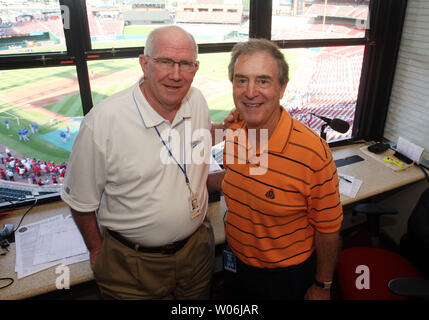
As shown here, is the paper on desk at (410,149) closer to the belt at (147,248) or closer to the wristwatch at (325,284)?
the wristwatch at (325,284)

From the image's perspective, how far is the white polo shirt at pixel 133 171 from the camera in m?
1.37

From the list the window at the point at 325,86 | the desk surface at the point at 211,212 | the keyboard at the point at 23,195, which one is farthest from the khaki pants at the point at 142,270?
the window at the point at 325,86

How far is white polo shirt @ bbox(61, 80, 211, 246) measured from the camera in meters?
1.37

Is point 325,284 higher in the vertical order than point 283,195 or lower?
lower

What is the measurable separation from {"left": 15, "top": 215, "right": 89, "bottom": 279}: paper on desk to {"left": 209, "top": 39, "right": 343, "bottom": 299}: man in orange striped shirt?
88cm

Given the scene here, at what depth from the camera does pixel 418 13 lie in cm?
254

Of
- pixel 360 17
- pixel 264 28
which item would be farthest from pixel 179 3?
pixel 360 17

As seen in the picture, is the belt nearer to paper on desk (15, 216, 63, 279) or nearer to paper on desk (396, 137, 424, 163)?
paper on desk (15, 216, 63, 279)

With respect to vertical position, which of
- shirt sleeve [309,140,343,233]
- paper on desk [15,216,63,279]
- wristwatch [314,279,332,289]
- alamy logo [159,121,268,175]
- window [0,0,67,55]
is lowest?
wristwatch [314,279,332,289]

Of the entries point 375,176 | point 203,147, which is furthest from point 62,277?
point 375,176

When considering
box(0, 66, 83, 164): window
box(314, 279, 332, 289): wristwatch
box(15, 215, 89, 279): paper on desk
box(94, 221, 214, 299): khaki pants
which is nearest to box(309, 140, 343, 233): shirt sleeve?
box(314, 279, 332, 289): wristwatch

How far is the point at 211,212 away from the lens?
2.08 meters

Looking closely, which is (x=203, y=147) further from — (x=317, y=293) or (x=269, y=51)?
(x=317, y=293)

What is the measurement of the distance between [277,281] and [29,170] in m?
1.74
